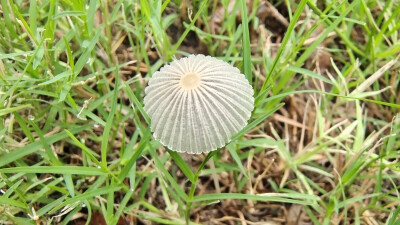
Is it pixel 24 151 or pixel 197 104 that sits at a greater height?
pixel 197 104

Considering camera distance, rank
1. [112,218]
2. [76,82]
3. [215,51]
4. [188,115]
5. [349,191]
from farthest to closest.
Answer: [215,51] < [349,191] < [76,82] < [112,218] < [188,115]

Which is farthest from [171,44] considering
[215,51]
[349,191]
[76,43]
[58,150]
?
[349,191]

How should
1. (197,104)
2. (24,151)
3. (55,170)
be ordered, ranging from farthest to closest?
(24,151) → (55,170) → (197,104)

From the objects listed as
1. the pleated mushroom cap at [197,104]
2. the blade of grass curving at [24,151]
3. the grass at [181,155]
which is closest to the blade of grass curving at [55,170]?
the grass at [181,155]

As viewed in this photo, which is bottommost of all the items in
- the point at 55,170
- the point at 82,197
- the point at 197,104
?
the point at 82,197

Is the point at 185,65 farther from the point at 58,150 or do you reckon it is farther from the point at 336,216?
the point at 336,216

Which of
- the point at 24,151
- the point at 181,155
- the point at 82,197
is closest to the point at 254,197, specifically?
the point at 181,155

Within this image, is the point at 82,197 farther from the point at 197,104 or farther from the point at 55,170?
the point at 197,104
